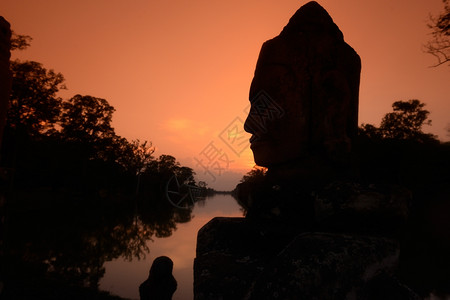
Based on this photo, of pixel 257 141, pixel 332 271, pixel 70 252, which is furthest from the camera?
pixel 70 252

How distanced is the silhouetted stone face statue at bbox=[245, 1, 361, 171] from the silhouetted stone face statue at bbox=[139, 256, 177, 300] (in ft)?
4.21

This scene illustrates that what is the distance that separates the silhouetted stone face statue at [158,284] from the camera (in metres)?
2.46

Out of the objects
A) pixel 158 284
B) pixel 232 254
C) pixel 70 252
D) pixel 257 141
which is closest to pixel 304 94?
pixel 257 141

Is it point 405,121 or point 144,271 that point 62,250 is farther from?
point 405,121

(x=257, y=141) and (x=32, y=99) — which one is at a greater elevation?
(x=32, y=99)

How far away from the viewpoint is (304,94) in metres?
2.54

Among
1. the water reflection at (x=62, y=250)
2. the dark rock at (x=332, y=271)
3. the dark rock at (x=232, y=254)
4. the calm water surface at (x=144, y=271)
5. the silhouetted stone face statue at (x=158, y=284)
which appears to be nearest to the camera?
the dark rock at (x=332, y=271)

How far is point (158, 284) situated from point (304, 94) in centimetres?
205

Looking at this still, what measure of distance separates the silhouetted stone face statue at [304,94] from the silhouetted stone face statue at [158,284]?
4.21ft

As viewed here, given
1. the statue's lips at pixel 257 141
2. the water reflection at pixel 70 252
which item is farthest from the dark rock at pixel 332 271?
the water reflection at pixel 70 252

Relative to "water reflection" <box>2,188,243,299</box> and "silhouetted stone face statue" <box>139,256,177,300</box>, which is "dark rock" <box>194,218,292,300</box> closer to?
"silhouetted stone face statue" <box>139,256,177,300</box>

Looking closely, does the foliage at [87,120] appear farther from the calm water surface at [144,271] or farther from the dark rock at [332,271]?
the dark rock at [332,271]

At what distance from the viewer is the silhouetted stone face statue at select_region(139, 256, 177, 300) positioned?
2.46m

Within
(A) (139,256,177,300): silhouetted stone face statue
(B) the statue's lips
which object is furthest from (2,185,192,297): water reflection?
(B) the statue's lips
